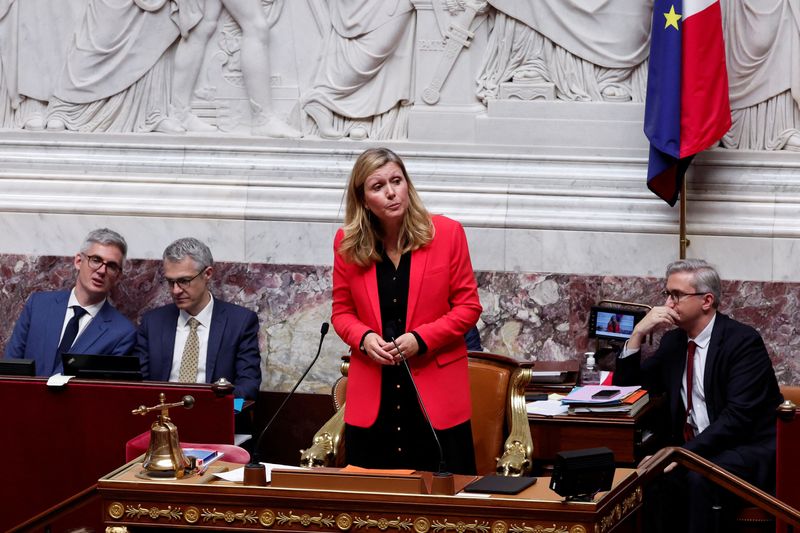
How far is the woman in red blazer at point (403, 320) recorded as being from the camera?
4.75 metres

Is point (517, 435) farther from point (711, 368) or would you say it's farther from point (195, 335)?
point (195, 335)

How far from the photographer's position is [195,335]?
660 centimetres

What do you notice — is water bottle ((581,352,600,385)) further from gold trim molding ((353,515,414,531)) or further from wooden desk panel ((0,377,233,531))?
gold trim molding ((353,515,414,531))

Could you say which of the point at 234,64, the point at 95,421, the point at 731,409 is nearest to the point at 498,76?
the point at 234,64

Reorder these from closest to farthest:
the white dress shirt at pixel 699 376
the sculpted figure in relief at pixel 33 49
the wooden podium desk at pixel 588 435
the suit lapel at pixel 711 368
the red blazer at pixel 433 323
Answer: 1. the red blazer at pixel 433 323
2. the wooden podium desk at pixel 588 435
3. the suit lapel at pixel 711 368
4. the white dress shirt at pixel 699 376
5. the sculpted figure in relief at pixel 33 49

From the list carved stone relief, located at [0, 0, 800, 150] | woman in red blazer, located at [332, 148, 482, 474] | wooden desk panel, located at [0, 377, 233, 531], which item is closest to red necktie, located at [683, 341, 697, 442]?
woman in red blazer, located at [332, 148, 482, 474]

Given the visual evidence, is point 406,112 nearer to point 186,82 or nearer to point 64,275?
point 186,82

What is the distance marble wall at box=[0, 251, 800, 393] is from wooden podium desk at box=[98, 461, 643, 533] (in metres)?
2.62

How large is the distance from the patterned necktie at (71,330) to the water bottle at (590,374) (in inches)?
102

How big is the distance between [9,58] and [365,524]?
470cm

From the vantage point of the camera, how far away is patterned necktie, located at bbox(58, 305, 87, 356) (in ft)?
21.8

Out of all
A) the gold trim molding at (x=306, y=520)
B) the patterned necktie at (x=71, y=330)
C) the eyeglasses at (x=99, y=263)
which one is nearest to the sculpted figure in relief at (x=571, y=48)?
the eyeglasses at (x=99, y=263)

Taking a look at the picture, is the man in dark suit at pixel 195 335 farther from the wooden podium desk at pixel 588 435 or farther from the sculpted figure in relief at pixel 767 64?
the sculpted figure in relief at pixel 767 64

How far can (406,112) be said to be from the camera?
7180mm
